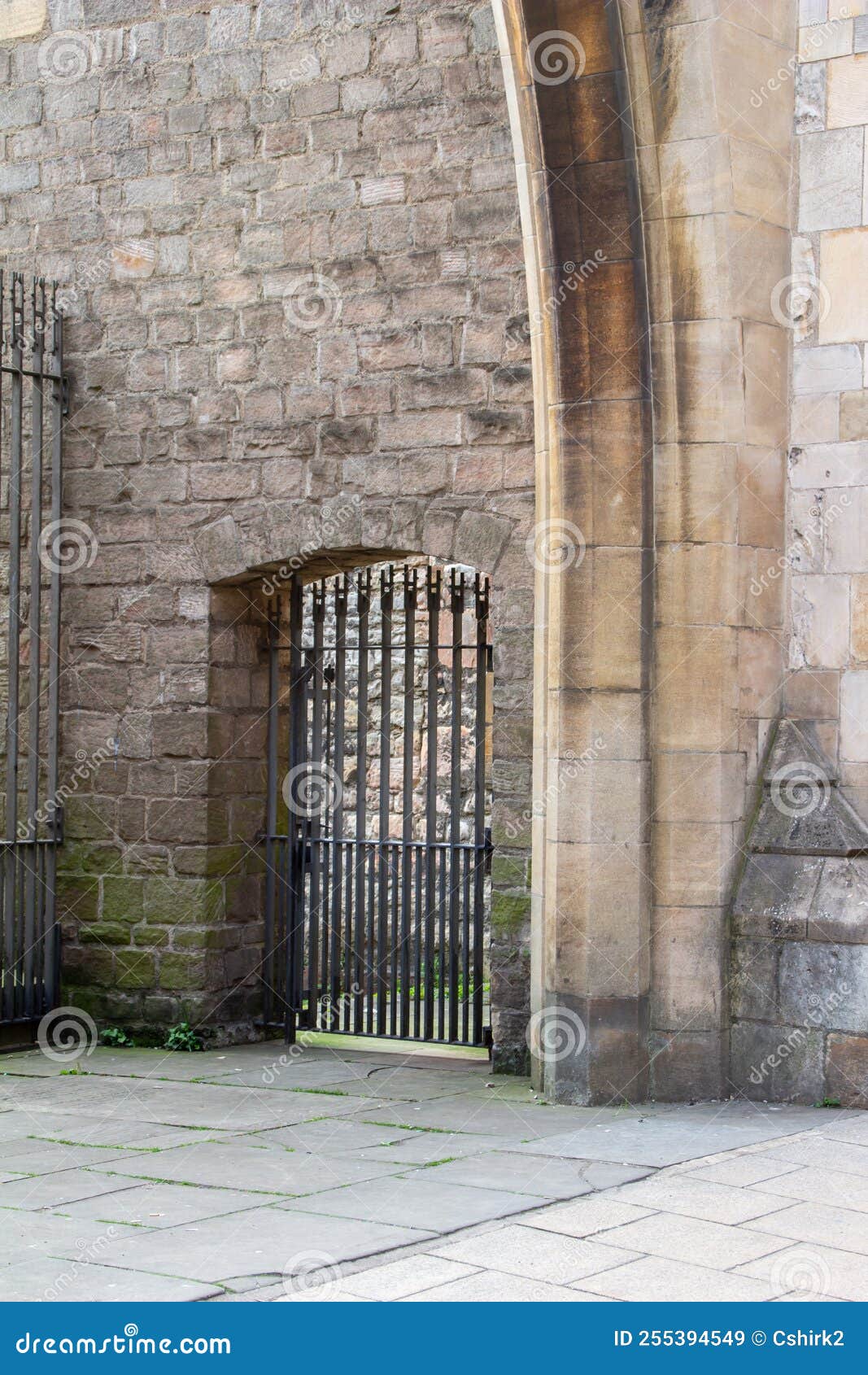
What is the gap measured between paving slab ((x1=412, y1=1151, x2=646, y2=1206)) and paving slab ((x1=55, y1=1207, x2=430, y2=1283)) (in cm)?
61

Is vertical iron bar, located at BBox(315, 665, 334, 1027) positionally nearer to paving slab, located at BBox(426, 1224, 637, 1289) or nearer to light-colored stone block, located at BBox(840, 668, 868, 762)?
light-colored stone block, located at BBox(840, 668, 868, 762)

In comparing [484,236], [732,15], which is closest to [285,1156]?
[484,236]

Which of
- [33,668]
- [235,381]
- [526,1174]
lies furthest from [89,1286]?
[235,381]

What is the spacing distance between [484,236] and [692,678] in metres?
2.09

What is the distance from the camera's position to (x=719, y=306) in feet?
20.9

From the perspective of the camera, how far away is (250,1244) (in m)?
4.31

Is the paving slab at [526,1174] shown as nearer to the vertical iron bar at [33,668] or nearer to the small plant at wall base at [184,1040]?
the small plant at wall base at [184,1040]

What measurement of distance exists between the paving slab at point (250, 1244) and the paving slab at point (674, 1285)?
57cm

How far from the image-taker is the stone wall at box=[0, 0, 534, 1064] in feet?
23.5

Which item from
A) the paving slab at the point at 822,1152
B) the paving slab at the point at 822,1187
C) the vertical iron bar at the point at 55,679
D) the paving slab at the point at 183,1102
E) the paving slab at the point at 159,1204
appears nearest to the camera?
the paving slab at the point at 159,1204

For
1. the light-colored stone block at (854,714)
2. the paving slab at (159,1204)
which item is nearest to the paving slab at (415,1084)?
the paving slab at (159,1204)

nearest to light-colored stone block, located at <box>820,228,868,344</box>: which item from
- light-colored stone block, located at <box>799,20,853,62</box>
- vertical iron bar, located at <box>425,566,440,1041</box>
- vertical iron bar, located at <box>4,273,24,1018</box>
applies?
light-colored stone block, located at <box>799,20,853,62</box>

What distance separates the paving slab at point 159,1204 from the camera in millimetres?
4645

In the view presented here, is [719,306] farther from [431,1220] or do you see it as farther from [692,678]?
[431,1220]
